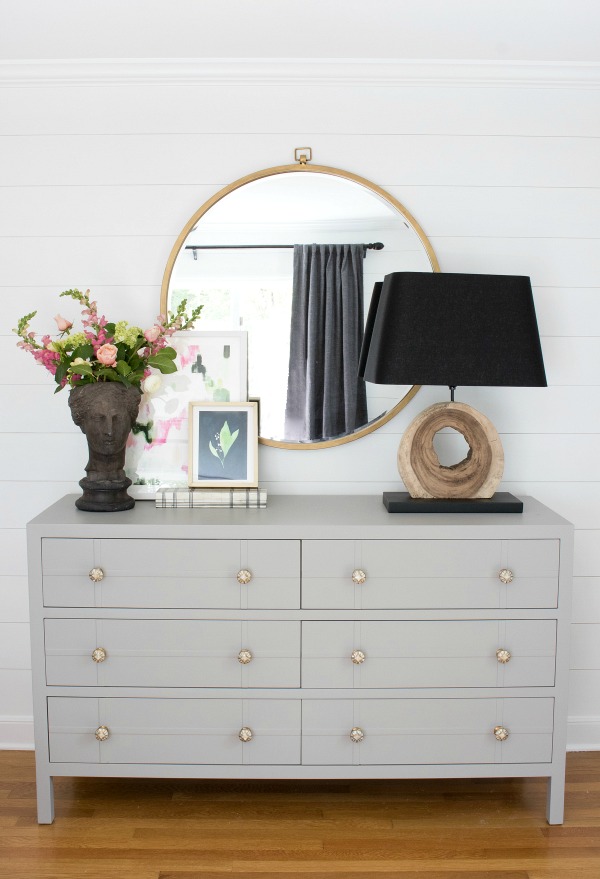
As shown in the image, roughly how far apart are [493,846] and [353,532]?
0.94 m

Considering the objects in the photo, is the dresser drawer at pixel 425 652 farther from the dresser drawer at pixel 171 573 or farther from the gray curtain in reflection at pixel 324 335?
the gray curtain in reflection at pixel 324 335

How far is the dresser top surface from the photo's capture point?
2.21 m

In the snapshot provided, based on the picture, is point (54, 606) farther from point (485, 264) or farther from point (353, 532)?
point (485, 264)

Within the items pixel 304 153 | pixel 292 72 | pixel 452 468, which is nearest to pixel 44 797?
pixel 452 468

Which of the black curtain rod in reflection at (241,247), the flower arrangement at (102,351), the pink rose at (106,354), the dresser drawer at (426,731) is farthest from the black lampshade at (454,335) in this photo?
the dresser drawer at (426,731)

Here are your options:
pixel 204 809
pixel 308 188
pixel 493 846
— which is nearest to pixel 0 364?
pixel 308 188

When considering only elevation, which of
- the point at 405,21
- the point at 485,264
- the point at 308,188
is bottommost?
the point at 485,264

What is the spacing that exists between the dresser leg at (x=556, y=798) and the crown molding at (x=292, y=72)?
6.91 ft

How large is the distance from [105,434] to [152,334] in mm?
326

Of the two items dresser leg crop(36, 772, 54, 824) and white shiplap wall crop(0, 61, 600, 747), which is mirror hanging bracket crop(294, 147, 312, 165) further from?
dresser leg crop(36, 772, 54, 824)

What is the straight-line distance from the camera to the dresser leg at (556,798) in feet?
7.47

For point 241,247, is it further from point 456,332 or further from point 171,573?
point 171,573

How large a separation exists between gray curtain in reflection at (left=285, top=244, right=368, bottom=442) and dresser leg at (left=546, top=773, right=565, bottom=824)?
4.07ft

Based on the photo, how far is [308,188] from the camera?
253cm
